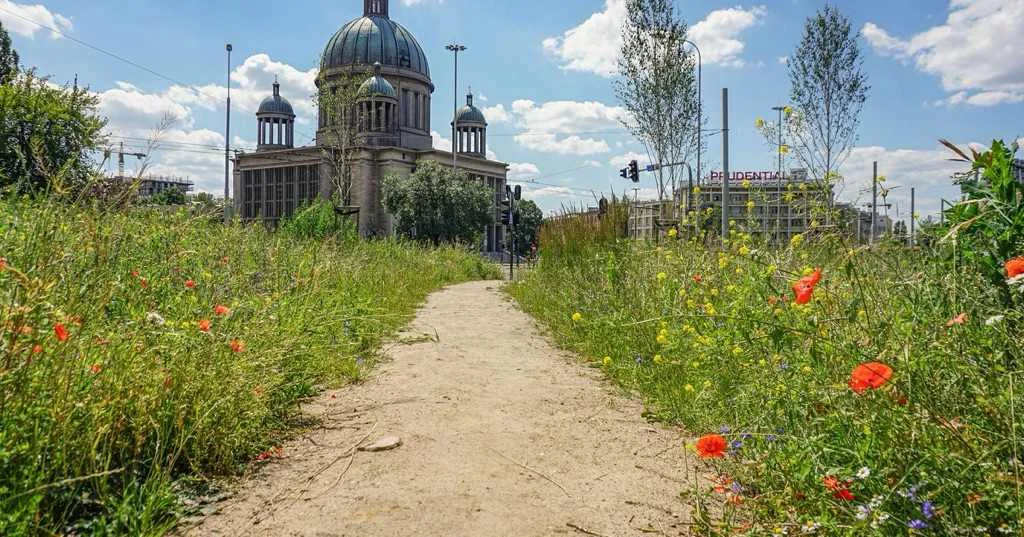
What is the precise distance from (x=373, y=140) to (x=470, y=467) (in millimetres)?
68035

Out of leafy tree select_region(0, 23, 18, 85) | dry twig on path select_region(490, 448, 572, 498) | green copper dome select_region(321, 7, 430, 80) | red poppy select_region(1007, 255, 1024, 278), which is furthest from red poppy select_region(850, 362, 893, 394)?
green copper dome select_region(321, 7, 430, 80)

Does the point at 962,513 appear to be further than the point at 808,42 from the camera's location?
No

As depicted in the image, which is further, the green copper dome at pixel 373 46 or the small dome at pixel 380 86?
the green copper dome at pixel 373 46

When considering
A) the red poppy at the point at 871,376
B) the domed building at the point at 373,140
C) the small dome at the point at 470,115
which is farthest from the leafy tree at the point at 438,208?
Result: the red poppy at the point at 871,376

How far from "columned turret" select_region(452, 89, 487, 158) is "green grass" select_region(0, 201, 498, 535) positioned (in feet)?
244

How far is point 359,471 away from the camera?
9.34 feet

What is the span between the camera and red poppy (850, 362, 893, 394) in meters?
1.70

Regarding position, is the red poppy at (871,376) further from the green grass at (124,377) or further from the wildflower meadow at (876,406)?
the green grass at (124,377)

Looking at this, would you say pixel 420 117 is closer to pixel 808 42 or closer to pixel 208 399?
pixel 808 42

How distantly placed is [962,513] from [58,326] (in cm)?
247

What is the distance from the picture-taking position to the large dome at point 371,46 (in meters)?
67.8

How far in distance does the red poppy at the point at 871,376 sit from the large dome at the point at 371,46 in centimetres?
6865

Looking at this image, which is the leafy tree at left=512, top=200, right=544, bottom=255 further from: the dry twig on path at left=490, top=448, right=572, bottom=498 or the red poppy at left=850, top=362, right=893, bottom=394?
the red poppy at left=850, top=362, right=893, bottom=394

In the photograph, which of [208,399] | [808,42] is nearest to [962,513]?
[208,399]
